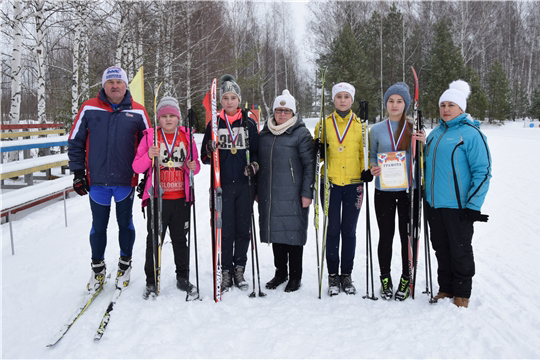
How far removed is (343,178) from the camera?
10.1 ft

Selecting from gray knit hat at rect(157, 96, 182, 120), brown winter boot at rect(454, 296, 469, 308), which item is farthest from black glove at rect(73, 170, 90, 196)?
brown winter boot at rect(454, 296, 469, 308)

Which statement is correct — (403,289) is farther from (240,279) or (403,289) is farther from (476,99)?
(476,99)

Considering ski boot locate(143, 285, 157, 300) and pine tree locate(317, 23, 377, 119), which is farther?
pine tree locate(317, 23, 377, 119)

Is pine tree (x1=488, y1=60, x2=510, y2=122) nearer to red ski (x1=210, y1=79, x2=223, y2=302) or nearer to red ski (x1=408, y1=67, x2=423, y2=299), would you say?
red ski (x1=408, y1=67, x2=423, y2=299)

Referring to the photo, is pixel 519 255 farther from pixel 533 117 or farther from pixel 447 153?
pixel 533 117

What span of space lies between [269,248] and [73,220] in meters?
3.43

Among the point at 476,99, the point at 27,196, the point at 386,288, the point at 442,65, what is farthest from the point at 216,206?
the point at 442,65

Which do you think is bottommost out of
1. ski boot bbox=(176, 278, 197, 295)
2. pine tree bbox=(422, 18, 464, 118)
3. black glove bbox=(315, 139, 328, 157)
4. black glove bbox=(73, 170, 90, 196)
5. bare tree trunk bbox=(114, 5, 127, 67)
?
ski boot bbox=(176, 278, 197, 295)

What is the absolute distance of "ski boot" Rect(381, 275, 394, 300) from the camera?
3.05 metres

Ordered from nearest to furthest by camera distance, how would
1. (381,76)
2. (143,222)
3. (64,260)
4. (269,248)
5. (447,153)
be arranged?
(447,153)
(64,260)
(269,248)
(143,222)
(381,76)

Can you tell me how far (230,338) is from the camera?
2.47 meters

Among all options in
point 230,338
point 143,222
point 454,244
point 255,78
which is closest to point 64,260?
point 143,222

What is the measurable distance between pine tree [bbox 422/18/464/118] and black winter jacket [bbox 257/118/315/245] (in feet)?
77.2

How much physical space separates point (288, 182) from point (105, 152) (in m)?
1.68
